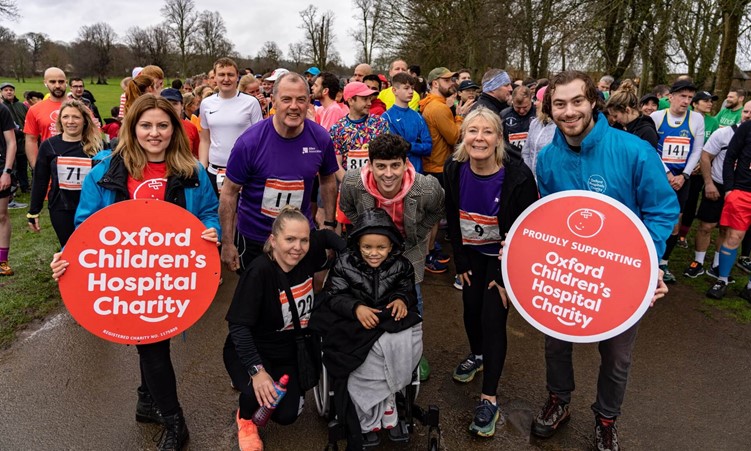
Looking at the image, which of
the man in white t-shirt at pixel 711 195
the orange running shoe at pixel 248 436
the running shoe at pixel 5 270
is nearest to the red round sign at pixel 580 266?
the orange running shoe at pixel 248 436

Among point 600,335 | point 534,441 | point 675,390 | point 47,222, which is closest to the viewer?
point 600,335

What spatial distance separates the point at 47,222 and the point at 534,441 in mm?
7896

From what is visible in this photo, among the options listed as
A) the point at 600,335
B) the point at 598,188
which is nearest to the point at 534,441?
the point at 600,335

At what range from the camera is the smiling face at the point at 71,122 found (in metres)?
4.20

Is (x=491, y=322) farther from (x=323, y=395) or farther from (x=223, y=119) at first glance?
(x=223, y=119)

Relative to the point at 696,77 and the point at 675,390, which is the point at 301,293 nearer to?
the point at 675,390

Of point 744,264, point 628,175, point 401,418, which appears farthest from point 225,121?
point 744,264

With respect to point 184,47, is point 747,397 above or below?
below

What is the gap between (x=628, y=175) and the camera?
103 inches

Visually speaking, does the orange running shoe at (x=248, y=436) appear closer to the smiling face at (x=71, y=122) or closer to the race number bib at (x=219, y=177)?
the race number bib at (x=219, y=177)

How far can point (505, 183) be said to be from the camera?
291 cm

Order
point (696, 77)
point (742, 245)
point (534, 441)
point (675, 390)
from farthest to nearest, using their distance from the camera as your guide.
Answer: point (696, 77), point (742, 245), point (675, 390), point (534, 441)

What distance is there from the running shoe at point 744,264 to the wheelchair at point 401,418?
502 centimetres

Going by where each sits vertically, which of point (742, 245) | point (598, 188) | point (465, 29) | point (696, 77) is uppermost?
point (465, 29)
